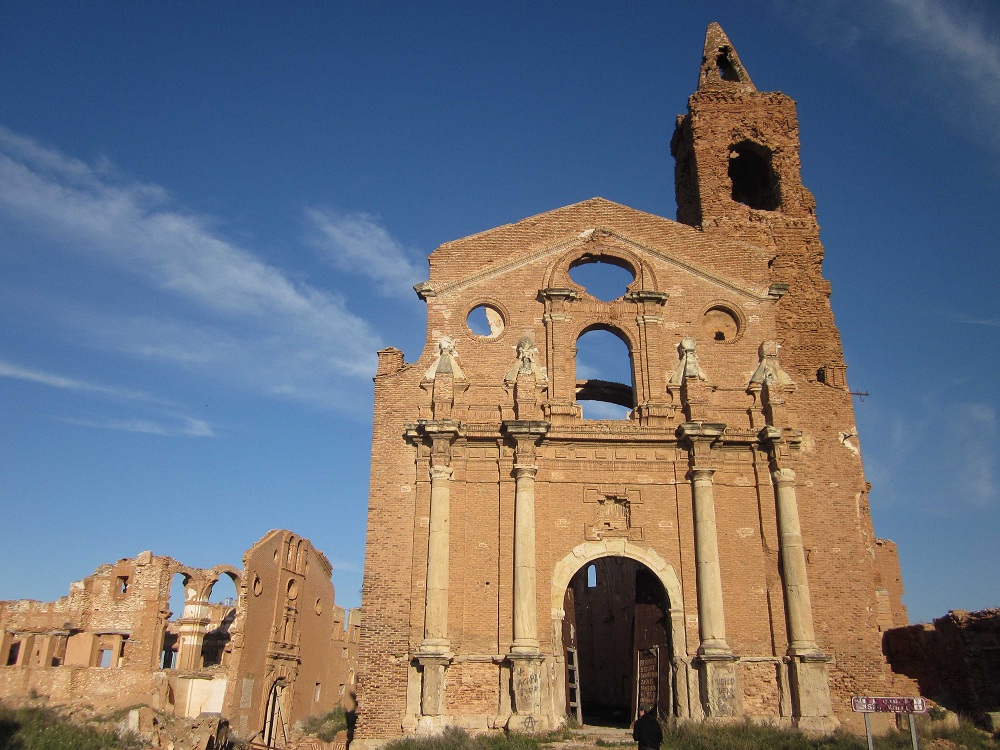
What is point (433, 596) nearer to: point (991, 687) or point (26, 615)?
point (991, 687)

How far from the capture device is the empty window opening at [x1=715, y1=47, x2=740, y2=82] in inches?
920

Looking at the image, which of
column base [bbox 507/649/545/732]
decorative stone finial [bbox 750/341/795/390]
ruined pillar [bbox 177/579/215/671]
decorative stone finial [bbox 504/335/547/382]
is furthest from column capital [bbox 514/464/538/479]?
ruined pillar [bbox 177/579/215/671]

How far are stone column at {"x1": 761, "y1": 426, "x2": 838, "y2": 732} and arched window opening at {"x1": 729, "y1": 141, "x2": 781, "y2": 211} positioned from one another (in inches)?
312

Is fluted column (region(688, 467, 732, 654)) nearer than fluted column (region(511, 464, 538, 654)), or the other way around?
fluted column (region(511, 464, 538, 654))

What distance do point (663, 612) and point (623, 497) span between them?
223 cm

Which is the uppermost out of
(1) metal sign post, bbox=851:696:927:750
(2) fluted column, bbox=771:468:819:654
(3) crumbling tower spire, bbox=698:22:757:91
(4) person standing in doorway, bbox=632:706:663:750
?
(3) crumbling tower spire, bbox=698:22:757:91

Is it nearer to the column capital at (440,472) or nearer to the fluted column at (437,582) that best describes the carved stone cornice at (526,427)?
the fluted column at (437,582)

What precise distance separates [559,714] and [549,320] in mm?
7288

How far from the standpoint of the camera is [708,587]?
46.6ft

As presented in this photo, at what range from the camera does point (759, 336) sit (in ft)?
54.6

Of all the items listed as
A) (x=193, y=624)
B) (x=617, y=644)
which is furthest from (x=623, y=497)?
(x=193, y=624)

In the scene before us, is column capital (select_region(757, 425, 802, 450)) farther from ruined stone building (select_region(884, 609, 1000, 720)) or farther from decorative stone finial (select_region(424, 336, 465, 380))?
decorative stone finial (select_region(424, 336, 465, 380))

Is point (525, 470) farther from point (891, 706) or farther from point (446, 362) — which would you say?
point (891, 706)

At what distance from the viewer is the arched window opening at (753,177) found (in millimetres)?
20750
